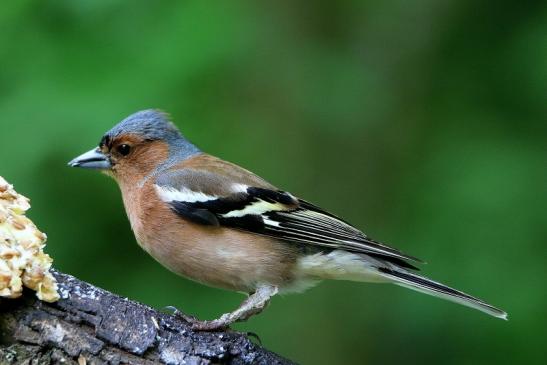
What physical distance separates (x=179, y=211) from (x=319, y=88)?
2.63 metres

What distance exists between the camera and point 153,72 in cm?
574

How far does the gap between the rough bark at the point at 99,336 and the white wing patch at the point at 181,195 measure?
1.20 metres

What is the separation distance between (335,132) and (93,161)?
2.52m

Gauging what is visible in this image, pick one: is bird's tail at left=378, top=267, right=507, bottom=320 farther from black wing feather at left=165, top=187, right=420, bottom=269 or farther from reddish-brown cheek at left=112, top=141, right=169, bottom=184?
reddish-brown cheek at left=112, top=141, right=169, bottom=184

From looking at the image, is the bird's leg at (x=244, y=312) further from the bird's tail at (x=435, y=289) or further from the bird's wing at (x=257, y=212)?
the bird's tail at (x=435, y=289)

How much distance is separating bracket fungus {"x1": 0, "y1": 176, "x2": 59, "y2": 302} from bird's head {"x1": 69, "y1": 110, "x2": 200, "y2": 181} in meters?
1.78

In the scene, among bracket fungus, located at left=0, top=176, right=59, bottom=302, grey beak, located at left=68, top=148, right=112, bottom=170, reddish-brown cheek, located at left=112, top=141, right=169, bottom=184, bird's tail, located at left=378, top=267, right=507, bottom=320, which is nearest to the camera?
bracket fungus, located at left=0, top=176, right=59, bottom=302

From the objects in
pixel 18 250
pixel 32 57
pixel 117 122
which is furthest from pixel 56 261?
pixel 18 250

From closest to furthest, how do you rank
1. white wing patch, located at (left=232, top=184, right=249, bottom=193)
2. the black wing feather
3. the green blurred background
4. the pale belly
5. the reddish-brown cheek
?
the pale belly → the black wing feather → white wing patch, located at (left=232, top=184, right=249, bottom=193) → the reddish-brown cheek → the green blurred background

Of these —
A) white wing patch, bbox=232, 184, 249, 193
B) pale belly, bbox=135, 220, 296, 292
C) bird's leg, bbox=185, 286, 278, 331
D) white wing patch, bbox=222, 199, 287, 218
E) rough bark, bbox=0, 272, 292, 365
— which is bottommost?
rough bark, bbox=0, 272, 292, 365

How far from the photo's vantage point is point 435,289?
14.9ft

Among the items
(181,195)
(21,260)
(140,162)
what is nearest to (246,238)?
(181,195)

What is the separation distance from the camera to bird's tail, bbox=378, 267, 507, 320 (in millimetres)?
4312

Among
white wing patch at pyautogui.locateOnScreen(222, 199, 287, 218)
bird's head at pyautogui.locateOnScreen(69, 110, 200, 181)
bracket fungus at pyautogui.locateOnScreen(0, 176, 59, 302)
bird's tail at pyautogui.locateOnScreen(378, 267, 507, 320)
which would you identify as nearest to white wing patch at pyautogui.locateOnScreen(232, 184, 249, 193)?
white wing patch at pyautogui.locateOnScreen(222, 199, 287, 218)
